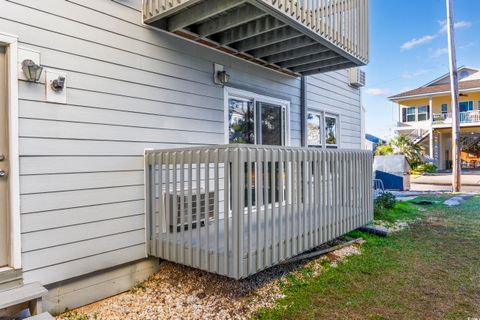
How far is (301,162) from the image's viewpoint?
3436mm

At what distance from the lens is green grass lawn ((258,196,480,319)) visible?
9.22 feet

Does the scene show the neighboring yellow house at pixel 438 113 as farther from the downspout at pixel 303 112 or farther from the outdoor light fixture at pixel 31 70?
the outdoor light fixture at pixel 31 70

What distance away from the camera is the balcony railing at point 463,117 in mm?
20628

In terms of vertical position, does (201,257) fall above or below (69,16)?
below

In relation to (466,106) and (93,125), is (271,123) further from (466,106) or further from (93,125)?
(466,106)

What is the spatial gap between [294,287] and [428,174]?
1922 cm

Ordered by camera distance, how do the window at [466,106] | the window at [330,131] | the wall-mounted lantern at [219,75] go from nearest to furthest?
the wall-mounted lantern at [219,75] → the window at [330,131] → the window at [466,106]

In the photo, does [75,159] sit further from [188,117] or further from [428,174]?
[428,174]

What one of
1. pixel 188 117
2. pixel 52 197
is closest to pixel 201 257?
pixel 52 197

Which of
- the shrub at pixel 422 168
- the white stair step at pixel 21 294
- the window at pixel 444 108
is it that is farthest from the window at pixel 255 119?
the window at pixel 444 108

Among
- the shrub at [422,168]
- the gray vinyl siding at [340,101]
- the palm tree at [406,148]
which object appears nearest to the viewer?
the gray vinyl siding at [340,101]

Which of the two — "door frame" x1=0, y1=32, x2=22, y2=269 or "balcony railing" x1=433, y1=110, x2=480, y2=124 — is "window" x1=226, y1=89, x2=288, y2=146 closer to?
"door frame" x1=0, y1=32, x2=22, y2=269

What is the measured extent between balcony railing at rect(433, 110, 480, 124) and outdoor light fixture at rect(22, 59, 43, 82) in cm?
2480

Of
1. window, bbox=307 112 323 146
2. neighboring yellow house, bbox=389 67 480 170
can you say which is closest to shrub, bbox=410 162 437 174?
neighboring yellow house, bbox=389 67 480 170
